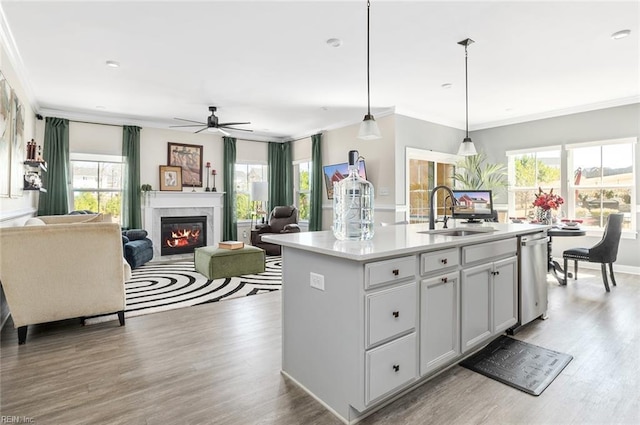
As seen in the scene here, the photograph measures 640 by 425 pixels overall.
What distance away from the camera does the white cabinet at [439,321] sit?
6.47 ft

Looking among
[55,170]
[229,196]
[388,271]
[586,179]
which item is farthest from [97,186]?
[586,179]

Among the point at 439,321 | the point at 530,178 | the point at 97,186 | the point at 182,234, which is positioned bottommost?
the point at 439,321

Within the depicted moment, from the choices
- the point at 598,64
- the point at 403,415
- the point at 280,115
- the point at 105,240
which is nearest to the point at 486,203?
the point at 403,415

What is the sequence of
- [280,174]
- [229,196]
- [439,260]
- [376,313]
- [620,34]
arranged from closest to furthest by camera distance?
[376,313] → [439,260] → [620,34] → [229,196] → [280,174]

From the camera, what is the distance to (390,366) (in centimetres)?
179

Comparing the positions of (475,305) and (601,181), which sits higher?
(601,181)

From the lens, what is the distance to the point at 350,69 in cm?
417

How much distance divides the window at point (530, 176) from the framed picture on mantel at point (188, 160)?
6269 millimetres

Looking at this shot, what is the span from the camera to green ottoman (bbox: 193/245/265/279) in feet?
15.6

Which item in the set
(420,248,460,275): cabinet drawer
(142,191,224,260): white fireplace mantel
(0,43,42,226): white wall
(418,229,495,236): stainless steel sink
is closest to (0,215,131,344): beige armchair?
(0,43,42,226): white wall

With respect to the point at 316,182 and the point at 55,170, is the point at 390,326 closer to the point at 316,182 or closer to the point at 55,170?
the point at 316,182

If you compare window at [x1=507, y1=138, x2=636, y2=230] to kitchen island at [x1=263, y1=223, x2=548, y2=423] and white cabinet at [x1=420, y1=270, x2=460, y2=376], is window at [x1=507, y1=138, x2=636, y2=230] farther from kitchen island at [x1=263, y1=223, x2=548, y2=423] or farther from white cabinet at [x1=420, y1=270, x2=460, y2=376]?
white cabinet at [x1=420, y1=270, x2=460, y2=376]

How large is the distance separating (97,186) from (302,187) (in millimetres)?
4178

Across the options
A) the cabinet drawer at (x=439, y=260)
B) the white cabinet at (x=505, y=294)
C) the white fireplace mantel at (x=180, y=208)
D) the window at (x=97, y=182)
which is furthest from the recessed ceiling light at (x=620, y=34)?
the window at (x=97, y=182)
